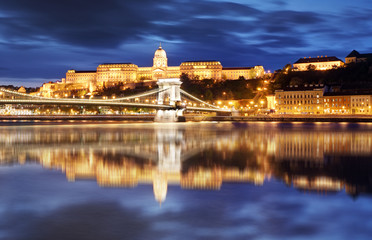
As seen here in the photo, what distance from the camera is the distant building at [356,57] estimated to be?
263 ft

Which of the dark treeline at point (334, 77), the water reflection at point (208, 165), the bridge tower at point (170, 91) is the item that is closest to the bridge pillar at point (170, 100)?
the bridge tower at point (170, 91)

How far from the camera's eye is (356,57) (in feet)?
267

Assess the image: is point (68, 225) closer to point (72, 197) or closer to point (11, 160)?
point (72, 197)

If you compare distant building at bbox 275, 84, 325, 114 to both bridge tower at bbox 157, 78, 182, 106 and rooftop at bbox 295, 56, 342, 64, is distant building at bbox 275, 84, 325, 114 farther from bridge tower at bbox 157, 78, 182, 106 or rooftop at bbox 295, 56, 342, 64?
rooftop at bbox 295, 56, 342, 64

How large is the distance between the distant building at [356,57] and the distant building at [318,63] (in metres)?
3.00

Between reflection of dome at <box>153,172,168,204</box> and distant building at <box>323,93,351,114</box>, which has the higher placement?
distant building at <box>323,93,351,114</box>

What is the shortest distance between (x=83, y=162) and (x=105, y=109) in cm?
6094

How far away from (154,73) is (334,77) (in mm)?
39021

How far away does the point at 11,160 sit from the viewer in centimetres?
1244

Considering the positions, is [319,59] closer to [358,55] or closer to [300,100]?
[358,55]

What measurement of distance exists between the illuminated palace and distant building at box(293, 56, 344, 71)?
484 inches

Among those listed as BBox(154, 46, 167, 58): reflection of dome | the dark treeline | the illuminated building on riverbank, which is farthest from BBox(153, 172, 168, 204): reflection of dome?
BBox(154, 46, 167, 58): reflection of dome

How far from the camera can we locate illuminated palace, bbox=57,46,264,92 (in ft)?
310

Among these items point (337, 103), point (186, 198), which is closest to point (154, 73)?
point (337, 103)
